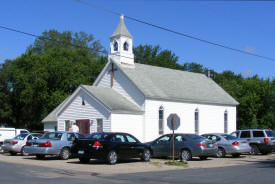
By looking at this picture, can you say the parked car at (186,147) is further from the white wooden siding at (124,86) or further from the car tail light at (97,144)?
the white wooden siding at (124,86)

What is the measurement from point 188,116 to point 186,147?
49.5 feet

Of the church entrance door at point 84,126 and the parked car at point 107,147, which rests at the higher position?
the church entrance door at point 84,126

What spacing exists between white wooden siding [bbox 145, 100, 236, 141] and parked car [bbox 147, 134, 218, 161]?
9.36 meters

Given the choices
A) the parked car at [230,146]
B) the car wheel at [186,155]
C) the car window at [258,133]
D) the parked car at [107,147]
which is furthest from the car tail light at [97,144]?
the car window at [258,133]

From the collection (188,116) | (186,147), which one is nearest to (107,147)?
(186,147)

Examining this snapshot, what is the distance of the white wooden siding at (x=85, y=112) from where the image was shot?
2891 cm

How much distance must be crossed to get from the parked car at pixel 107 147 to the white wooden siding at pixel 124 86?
12.4 meters

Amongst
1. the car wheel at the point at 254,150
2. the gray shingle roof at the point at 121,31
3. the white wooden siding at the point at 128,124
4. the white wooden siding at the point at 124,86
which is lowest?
the car wheel at the point at 254,150

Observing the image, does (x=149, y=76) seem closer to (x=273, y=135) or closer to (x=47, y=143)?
(x=273, y=135)

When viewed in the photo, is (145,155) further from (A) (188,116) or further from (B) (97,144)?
(A) (188,116)

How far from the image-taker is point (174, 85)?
1437 inches

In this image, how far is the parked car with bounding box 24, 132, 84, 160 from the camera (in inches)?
782

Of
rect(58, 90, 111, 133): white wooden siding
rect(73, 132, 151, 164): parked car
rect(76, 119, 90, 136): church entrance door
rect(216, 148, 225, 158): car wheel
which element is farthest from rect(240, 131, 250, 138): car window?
rect(76, 119, 90, 136): church entrance door

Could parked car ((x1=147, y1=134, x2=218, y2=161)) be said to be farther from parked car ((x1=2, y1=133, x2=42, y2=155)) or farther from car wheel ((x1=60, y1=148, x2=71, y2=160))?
parked car ((x1=2, y1=133, x2=42, y2=155))
